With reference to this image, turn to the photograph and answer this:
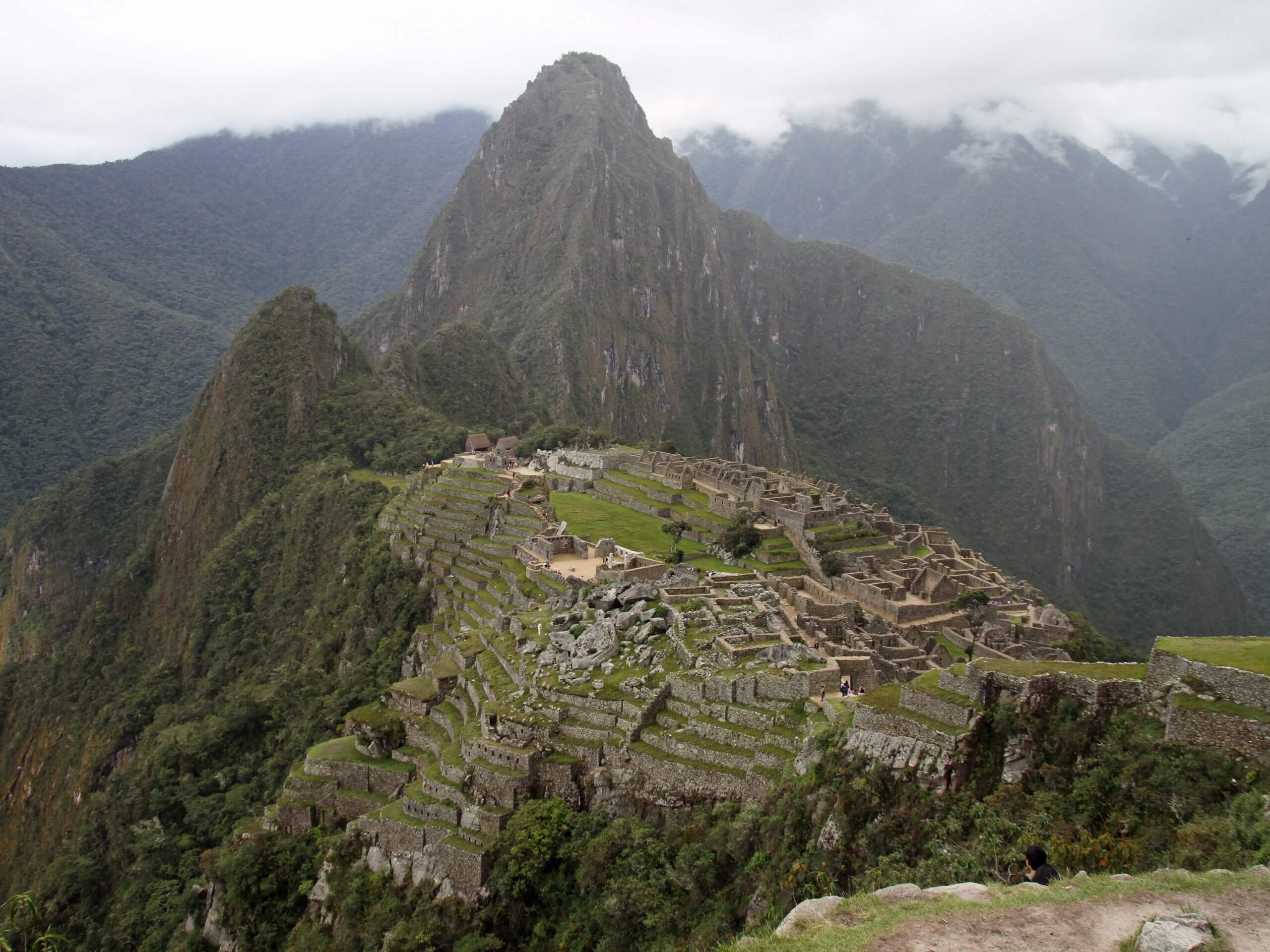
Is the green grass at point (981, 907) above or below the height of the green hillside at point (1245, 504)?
above

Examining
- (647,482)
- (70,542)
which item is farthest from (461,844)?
(70,542)

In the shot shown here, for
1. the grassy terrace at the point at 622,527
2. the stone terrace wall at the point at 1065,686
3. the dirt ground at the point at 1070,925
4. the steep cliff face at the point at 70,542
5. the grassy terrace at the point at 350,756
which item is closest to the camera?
the dirt ground at the point at 1070,925

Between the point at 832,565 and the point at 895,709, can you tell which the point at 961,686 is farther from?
the point at 832,565

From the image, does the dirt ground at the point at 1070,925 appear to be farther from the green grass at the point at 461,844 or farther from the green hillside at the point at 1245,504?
the green hillside at the point at 1245,504

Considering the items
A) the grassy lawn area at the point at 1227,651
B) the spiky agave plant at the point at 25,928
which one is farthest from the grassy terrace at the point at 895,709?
the spiky agave plant at the point at 25,928

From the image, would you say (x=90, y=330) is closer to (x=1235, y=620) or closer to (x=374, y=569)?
(x=374, y=569)

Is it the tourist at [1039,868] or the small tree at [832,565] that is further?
the small tree at [832,565]

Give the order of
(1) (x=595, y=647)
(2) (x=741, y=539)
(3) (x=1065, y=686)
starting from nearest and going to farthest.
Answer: (3) (x=1065, y=686)
(1) (x=595, y=647)
(2) (x=741, y=539)
